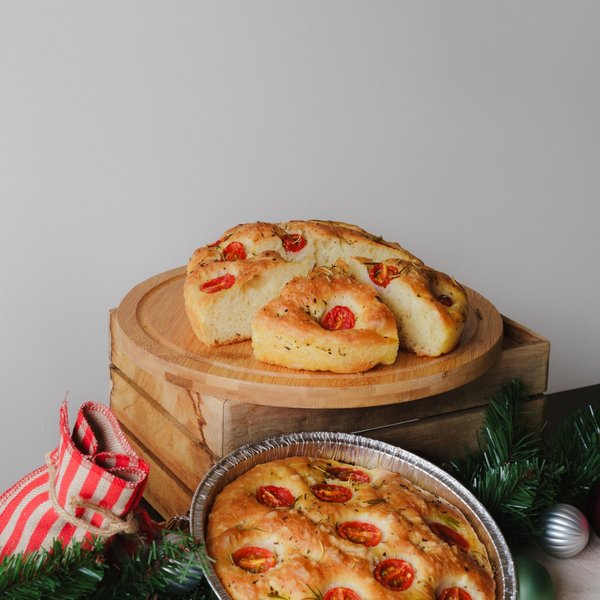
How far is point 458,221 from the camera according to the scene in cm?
275

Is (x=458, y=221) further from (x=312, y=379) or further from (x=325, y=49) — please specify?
(x=312, y=379)

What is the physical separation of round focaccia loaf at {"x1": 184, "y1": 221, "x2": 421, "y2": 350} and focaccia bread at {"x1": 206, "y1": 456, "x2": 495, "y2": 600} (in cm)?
32

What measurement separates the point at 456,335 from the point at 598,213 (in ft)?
6.05

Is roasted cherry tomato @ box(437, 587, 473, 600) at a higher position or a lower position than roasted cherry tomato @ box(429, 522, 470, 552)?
lower

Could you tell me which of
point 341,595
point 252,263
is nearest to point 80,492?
point 341,595

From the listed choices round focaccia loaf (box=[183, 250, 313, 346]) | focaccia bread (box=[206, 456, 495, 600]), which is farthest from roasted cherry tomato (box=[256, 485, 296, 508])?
round focaccia loaf (box=[183, 250, 313, 346])

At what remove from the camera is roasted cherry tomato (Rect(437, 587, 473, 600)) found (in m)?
1.07

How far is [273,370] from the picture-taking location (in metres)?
1.38

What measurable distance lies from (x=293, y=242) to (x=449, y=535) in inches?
25.6

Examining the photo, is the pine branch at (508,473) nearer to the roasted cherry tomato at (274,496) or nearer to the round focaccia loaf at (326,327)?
the round focaccia loaf at (326,327)

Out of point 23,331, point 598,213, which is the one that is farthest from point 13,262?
point 598,213

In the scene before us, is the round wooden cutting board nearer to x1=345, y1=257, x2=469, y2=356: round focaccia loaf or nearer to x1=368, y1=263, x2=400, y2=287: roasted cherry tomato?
x1=345, y1=257, x2=469, y2=356: round focaccia loaf

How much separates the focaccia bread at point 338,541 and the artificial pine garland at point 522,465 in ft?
0.53

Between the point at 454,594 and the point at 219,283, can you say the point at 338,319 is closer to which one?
the point at 219,283
